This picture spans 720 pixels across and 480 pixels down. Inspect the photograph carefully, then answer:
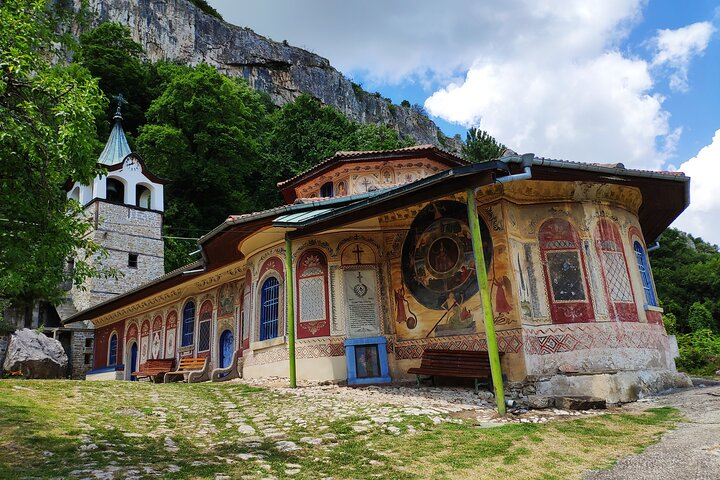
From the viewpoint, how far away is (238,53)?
6400cm

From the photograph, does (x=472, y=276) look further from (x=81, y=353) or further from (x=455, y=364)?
(x=81, y=353)

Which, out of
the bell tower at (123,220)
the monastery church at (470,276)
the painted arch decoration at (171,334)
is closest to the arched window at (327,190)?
the monastery church at (470,276)

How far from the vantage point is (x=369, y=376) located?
460 inches

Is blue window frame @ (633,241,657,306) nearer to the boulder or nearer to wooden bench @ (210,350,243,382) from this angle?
wooden bench @ (210,350,243,382)

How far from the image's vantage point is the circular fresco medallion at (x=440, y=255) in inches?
441

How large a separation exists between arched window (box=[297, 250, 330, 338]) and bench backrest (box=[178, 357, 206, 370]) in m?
5.74

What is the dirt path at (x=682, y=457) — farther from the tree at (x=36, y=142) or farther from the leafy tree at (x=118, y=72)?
the leafy tree at (x=118, y=72)

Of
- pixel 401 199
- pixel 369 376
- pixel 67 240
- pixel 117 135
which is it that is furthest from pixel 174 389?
pixel 117 135

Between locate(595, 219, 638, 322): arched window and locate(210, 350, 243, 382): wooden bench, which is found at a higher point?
locate(595, 219, 638, 322): arched window

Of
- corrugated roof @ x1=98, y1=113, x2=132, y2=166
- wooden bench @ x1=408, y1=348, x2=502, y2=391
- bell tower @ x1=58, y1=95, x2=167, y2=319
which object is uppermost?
corrugated roof @ x1=98, y1=113, x2=132, y2=166

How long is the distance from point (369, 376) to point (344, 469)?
6515 mm

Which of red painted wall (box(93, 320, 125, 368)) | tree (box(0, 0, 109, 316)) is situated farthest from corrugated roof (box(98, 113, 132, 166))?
tree (box(0, 0, 109, 316))

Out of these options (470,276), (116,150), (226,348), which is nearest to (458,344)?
(470,276)

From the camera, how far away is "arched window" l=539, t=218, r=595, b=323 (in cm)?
1062
